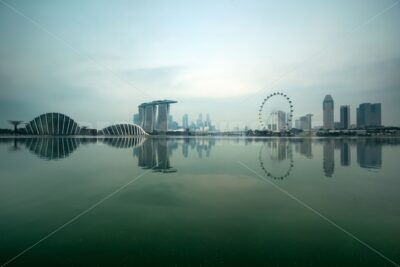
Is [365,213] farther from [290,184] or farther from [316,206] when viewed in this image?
[290,184]

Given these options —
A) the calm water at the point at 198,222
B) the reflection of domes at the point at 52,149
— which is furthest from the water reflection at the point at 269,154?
the calm water at the point at 198,222

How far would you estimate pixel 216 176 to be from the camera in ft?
83.8

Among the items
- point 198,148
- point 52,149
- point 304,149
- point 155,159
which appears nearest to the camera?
point 155,159

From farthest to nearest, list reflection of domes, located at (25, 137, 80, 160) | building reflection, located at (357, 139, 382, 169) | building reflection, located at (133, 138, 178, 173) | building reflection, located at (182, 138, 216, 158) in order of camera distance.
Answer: building reflection, located at (182, 138, 216, 158)
reflection of domes, located at (25, 137, 80, 160)
building reflection, located at (357, 139, 382, 169)
building reflection, located at (133, 138, 178, 173)

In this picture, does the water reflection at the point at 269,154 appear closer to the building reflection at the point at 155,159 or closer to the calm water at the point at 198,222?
the building reflection at the point at 155,159

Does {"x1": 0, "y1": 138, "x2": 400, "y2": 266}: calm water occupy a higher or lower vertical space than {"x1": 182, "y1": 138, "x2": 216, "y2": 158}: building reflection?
lower

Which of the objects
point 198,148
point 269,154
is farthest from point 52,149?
point 269,154

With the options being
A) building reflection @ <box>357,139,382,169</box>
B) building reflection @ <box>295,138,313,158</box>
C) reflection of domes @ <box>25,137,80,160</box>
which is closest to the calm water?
building reflection @ <box>357,139,382,169</box>

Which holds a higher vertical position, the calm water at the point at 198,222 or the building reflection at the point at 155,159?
the building reflection at the point at 155,159

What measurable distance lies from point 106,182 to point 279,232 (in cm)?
1502

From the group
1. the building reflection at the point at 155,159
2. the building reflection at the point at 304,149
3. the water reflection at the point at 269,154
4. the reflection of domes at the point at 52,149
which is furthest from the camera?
the building reflection at the point at 304,149

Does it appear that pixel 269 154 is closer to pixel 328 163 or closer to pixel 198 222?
pixel 328 163

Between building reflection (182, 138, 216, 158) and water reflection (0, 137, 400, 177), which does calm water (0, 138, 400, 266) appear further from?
building reflection (182, 138, 216, 158)

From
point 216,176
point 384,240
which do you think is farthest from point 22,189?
point 384,240
